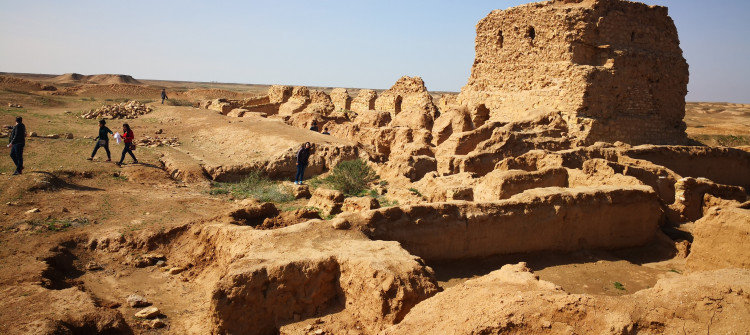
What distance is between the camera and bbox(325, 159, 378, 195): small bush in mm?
11109

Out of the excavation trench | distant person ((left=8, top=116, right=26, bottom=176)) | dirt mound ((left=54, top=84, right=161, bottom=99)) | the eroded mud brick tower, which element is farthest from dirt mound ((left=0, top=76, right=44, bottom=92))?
the excavation trench

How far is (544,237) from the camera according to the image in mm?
7023

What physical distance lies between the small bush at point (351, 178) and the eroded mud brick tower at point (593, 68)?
5.15 m

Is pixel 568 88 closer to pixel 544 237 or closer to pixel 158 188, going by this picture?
pixel 544 237

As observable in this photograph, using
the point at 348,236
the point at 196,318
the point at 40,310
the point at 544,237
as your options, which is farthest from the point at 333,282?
the point at 544,237

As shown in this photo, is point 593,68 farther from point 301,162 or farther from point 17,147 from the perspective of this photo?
point 17,147

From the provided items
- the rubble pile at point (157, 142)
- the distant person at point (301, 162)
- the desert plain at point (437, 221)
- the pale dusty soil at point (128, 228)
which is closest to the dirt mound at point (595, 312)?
the desert plain at point (437, 221)

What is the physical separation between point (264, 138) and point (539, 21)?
8.68 m

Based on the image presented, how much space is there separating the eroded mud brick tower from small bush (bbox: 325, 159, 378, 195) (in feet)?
16.9

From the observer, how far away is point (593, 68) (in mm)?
12961

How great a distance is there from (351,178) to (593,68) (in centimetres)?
705

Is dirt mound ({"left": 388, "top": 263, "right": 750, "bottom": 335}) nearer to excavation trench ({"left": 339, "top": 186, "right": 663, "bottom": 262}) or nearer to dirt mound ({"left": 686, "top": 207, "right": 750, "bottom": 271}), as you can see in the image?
excavation trench ({"left": 339, "top": 186, "right": 663, "bottom": 262})

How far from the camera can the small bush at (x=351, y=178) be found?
437 inches

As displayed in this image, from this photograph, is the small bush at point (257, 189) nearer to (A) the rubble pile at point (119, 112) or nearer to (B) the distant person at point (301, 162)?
(B) the distant person at point (301, 162)
